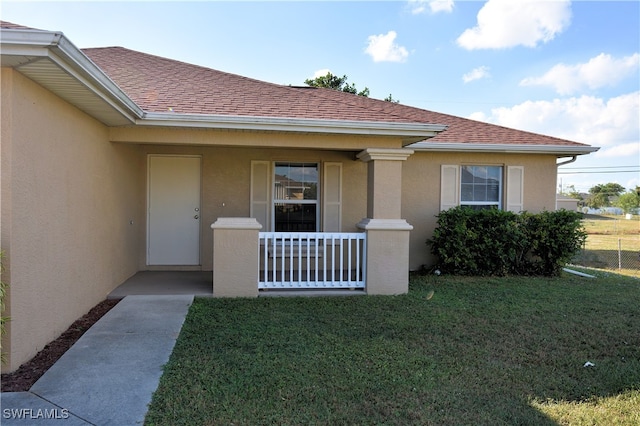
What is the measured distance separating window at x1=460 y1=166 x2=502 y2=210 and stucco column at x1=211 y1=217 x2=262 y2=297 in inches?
200

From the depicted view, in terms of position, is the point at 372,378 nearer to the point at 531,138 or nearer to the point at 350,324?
the point at 350,324

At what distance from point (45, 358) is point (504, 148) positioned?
8481 mm

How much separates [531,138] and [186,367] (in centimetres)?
880

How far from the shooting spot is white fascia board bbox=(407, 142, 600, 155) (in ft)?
28.3

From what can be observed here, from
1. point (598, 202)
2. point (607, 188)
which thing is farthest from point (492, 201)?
point (607, 188)

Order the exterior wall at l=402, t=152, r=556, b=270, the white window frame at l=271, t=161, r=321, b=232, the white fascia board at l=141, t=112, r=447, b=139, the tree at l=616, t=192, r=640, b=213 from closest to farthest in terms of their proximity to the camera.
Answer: the white fascia board at l=141, t=112, r=447, b=139 → the white window frame at l=271, t=161, r=321, b=232 → the exterior wall at l=402, t=152, r=556, b=270 → the tree at l=616, t=192, r=640, b=213

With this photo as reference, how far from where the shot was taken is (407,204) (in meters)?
9.00

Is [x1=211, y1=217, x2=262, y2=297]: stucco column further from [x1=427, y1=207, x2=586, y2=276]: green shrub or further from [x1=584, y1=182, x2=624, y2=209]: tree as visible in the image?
[x1=584, y1=182, x2=624, y2=209]: tree

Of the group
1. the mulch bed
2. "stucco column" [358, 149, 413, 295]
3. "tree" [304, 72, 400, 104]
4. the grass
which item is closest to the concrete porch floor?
the grass

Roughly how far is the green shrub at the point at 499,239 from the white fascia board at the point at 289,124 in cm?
242

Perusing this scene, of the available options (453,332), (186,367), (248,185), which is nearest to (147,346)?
(186,367)
